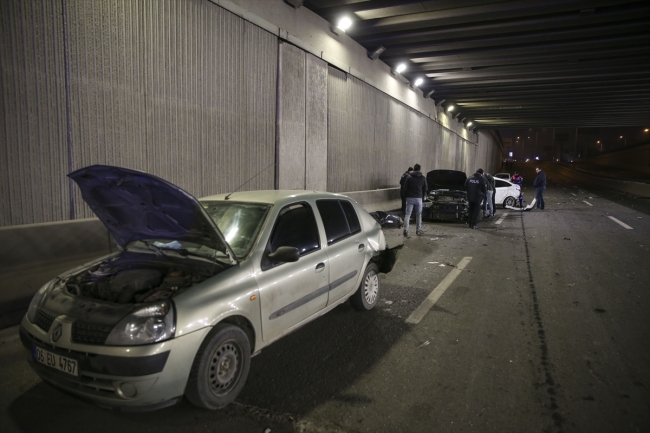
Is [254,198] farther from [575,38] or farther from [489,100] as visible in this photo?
[489,100]

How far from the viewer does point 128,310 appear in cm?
287

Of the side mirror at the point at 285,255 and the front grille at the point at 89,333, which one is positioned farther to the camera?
the side mirror at the point at 285,255

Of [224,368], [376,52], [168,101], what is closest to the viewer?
[224,368]

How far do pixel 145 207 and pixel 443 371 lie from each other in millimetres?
3048

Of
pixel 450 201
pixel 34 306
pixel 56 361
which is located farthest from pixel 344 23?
pixel 56 361

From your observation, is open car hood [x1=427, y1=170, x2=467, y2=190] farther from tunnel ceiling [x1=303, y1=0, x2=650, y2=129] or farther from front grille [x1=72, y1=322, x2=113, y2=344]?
front grille [x1=72, y1=322, x2=113, y2=344]

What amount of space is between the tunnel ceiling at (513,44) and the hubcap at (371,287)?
805cm

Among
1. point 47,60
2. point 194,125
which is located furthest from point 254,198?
point 194,125

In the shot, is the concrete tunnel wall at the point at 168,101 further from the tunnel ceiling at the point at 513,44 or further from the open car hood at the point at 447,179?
the open car hood at the point at 447,179

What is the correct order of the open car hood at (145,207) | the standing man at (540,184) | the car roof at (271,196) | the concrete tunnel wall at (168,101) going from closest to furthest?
the open car hood at (145,207) < the car roof at (271,196) < the concrete tunnel wall at (168,101) < the standing man at (540,184)

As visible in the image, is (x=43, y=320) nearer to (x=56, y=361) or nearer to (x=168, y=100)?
(x=56, y=361)

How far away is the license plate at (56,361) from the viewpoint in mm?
2783

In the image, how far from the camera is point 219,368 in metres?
3.12

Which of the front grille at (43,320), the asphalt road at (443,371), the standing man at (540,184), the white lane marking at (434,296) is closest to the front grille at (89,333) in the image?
the front grille at (43,320)
